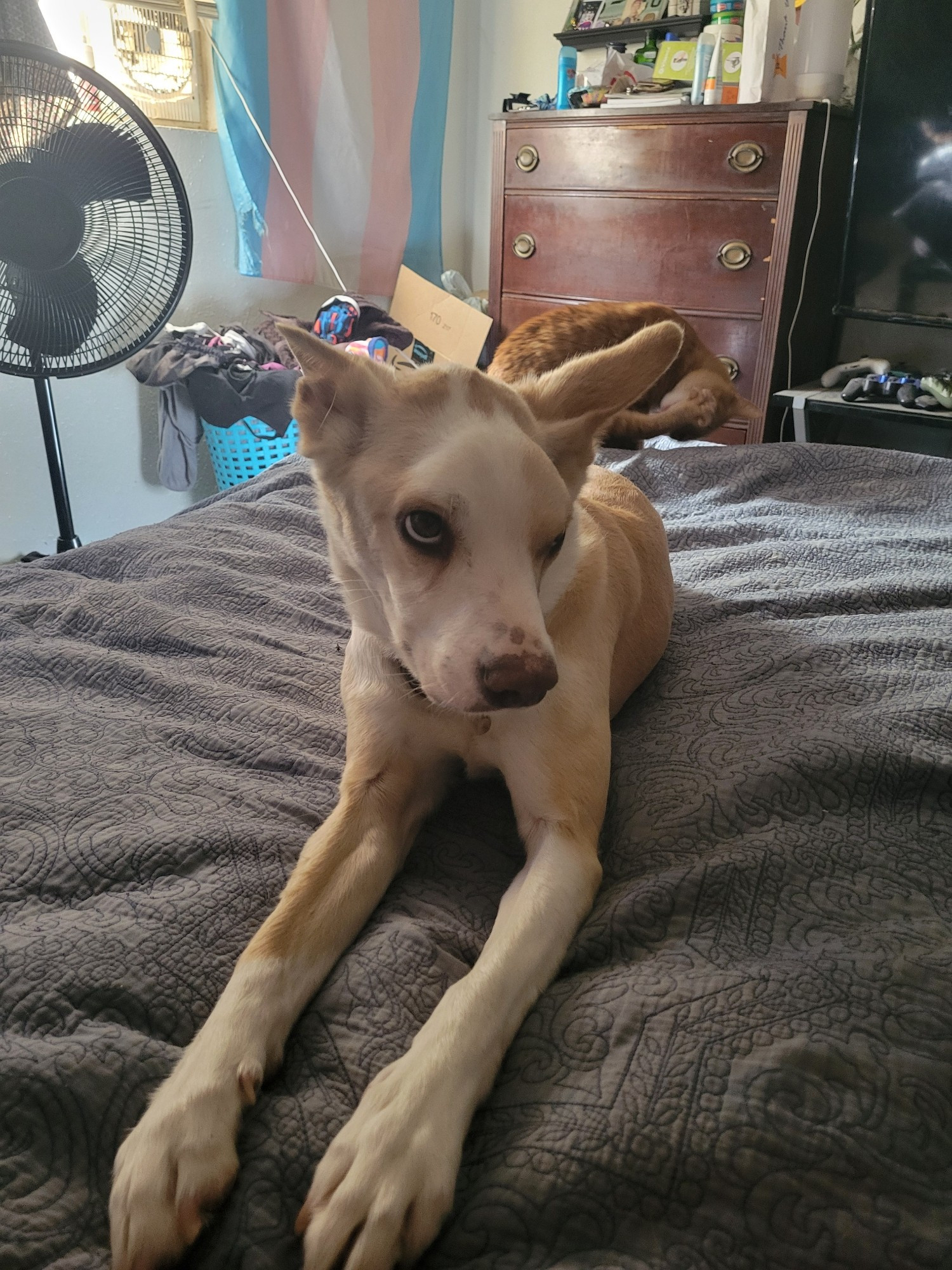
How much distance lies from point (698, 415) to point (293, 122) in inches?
80.5

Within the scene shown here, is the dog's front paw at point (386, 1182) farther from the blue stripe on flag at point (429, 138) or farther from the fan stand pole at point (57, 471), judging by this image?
the blue stripe on flag at point (429, 138)

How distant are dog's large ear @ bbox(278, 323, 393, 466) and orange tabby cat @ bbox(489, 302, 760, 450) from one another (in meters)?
1.53

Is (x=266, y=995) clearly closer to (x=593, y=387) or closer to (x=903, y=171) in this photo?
(x=593, y=387)

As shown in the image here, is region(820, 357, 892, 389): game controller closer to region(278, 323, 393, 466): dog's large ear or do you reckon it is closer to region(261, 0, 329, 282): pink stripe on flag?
region(261, 0, 329, 282): pink stripe on flag

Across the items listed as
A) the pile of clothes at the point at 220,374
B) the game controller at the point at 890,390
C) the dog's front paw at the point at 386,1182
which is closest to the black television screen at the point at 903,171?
the game controller at the point at 890,390

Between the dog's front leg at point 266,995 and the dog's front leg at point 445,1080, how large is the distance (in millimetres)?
91

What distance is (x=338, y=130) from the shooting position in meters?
3.61

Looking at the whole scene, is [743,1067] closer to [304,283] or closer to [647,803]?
[647,803]

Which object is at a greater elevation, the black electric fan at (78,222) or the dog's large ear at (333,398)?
the black electric fan at (78,222)

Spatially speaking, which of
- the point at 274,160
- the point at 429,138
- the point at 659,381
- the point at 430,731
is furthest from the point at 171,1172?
the point at 429,138

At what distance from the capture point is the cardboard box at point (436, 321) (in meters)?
3.80

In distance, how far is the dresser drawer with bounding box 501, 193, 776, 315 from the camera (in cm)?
308

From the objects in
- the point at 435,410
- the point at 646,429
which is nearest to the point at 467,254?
the point at 646,429

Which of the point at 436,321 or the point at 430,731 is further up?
the point at 436,321
